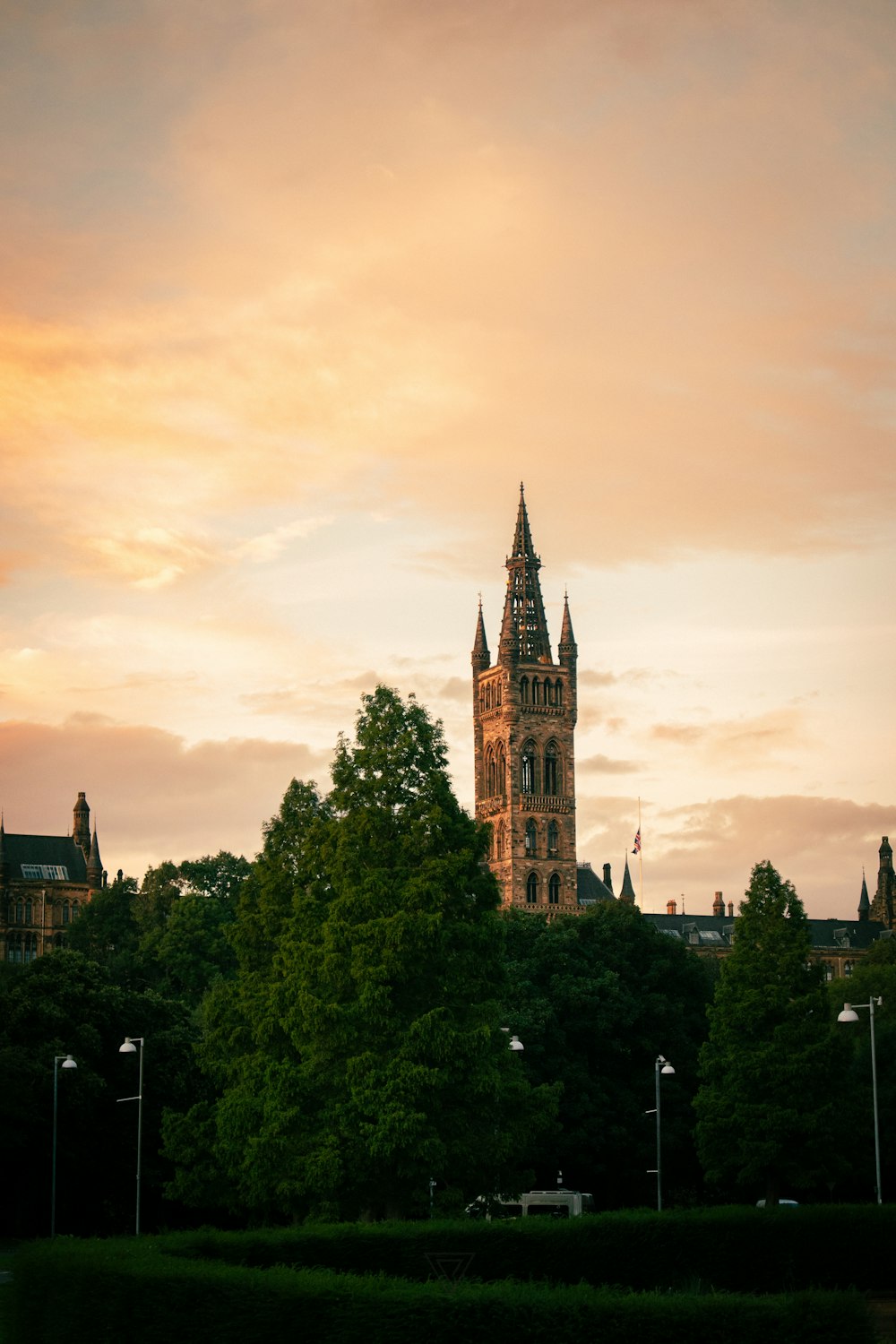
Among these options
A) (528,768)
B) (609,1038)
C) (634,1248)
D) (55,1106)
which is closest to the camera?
(634,1248)

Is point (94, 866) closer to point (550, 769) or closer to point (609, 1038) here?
point (550, 769)

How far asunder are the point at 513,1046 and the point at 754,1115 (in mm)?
17087

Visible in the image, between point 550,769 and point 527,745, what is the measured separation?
357cm

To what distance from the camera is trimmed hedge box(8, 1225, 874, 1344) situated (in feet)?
73.0

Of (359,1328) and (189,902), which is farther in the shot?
(189,902)

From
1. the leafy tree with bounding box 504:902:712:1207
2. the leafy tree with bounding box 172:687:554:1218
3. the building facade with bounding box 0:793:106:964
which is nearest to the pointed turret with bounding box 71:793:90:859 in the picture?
the building facade with bounding box 0:793:106:964

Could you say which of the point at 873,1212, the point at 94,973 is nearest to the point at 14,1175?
the point at 94,973

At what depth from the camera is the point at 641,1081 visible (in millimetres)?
90125

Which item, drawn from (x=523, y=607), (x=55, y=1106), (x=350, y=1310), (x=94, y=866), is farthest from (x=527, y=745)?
(x=350, y=1310)

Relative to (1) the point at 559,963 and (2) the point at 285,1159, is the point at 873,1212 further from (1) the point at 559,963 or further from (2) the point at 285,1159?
(1) the point at 559,963

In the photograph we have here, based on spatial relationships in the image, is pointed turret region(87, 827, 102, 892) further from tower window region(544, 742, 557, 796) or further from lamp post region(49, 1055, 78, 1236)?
lamp post region(49, 1055, 78, 1236)

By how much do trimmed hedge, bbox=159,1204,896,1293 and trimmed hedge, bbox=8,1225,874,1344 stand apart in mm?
5984

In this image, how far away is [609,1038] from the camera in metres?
90.3

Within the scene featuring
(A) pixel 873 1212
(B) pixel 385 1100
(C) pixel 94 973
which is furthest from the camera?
(C) pixel 94 973
